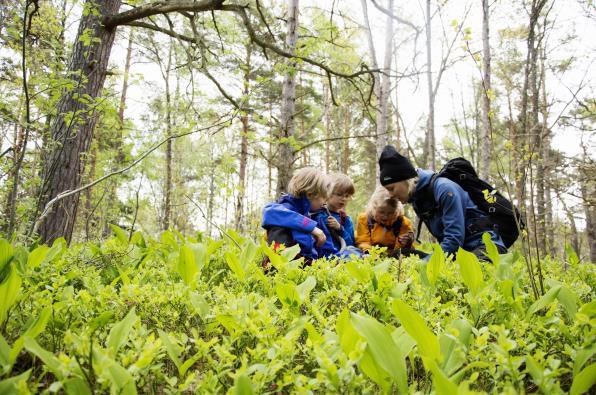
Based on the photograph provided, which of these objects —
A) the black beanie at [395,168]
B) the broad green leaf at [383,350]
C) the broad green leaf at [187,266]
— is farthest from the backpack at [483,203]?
the broad green leaf at [383,350]

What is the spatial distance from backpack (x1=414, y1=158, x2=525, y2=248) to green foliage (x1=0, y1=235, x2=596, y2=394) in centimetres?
156

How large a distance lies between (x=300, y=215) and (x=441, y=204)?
1.49m

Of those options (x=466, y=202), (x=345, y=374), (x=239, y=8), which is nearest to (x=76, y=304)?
(x=345, y=374)

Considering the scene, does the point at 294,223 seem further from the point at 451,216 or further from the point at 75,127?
the point at 75,127

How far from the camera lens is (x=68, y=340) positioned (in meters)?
0.81

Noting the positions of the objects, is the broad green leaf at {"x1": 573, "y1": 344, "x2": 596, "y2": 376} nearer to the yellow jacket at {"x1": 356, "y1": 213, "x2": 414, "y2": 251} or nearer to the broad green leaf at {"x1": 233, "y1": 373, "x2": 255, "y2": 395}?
the broad green leaf at {"x1": 233, "y1": 373, "x2": 255, "y2": 395}

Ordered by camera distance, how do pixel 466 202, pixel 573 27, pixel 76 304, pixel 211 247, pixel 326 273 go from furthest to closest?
pixel 573 27 → pixel 466 202 → pixel 211 247 → pixel 326 273 → pixel 76 304

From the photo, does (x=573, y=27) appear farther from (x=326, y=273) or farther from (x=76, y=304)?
(x=76, y=304)

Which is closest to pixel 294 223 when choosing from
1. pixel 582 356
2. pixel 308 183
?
pixel 308 183

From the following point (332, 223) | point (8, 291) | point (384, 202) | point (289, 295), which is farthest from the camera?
point (384, 202)

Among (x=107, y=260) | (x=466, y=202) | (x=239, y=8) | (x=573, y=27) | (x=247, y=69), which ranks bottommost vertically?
(x=107, y=260)

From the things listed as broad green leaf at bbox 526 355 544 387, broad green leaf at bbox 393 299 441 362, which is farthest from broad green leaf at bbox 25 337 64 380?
broad green leaf at bbox 526 355 544 387

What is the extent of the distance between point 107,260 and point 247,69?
3211 millimetres

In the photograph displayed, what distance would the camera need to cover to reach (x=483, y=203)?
3.64 metres
